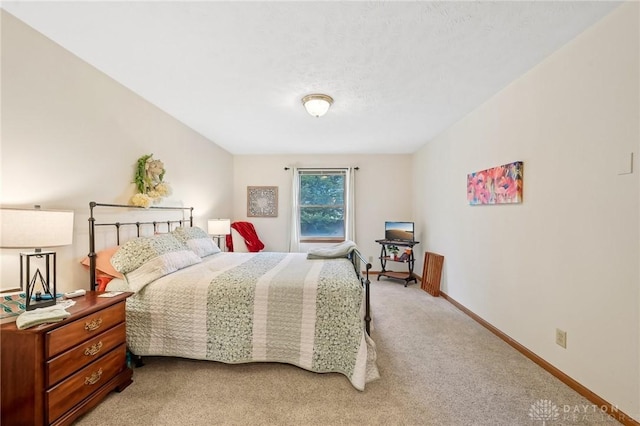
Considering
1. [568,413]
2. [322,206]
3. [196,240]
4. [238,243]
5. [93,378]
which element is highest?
[322,206]

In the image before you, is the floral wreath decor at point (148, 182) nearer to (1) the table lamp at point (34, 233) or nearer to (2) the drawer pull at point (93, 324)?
(1) the table lamp at point (34, 233)

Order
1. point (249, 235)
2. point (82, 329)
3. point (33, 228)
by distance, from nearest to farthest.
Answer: point (33, 228), point (82, 329), point (249, 235)

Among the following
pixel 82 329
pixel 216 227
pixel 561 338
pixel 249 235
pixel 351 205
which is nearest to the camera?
pixel 82 329

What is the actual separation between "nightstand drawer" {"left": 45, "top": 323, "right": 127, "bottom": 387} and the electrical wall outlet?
3.14m

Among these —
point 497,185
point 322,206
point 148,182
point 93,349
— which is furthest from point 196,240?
point 497,185

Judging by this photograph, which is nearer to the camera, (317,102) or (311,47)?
(311,47)

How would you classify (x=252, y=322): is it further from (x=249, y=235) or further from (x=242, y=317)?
(x=249, y=235)

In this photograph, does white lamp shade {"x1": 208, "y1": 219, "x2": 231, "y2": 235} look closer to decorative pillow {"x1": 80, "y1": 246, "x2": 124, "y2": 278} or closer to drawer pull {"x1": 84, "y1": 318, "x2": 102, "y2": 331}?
decorative pillow {"x1": 80, "y1": 246, "x2": 124, "y2": 278}

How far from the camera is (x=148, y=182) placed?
2.86m

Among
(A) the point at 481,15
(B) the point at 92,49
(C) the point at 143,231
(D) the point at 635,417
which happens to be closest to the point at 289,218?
(C) the point at 143,231

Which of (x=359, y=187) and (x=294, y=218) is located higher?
(x=359, y=187)

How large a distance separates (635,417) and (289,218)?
4713mm

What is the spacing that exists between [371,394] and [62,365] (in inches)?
71.7

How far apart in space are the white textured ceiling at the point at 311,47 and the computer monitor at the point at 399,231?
2181 mm
